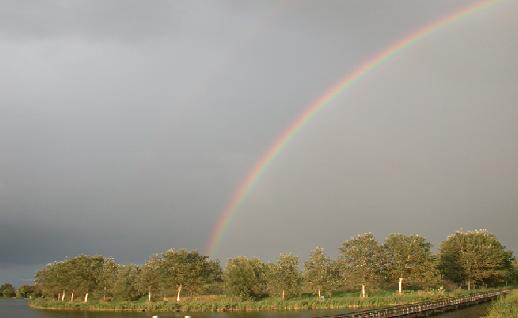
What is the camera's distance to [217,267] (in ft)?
413

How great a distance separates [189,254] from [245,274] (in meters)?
22.2

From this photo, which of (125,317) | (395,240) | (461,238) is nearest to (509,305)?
(395,240)

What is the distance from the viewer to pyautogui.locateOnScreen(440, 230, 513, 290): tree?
4414 inches

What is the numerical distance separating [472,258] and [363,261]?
106 feet

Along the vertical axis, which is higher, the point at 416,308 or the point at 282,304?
the point at 416,308

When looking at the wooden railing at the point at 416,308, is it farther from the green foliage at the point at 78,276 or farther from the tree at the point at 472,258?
the green foliage at the point at 78,276

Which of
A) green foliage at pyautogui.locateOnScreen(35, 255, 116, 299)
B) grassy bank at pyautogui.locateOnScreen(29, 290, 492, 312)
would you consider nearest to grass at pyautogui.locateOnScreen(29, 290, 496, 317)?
grassy bank at pyautogui.locateOnScreen(29, 290, 492, 312)

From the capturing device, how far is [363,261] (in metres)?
96.9

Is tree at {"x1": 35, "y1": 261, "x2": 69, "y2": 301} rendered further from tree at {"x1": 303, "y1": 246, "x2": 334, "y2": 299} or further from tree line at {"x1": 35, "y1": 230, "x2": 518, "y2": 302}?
tree at {"x1": 303, "y1": 246, "x2": 334, "y2": 299}

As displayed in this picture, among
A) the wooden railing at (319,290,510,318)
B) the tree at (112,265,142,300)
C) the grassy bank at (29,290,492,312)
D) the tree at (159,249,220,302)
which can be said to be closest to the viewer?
the wooden railing at (319,290,510,318)

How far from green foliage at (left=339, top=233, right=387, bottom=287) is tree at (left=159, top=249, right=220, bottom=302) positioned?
110 feet

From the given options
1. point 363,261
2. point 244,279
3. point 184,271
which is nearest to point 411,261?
point 363,261

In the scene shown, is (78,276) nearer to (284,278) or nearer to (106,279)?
(106,279)

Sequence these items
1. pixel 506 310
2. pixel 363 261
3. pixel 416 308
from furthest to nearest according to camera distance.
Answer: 1. pixel 363 261
2. pixel 416 308
3. pixel 506 310
